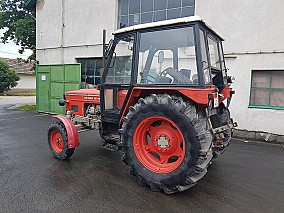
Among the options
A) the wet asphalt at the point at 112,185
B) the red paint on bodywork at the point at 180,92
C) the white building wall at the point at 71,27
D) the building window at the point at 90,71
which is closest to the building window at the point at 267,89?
the wet asphalt at the point at 112,185

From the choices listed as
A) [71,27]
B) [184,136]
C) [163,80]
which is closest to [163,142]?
[184,136]

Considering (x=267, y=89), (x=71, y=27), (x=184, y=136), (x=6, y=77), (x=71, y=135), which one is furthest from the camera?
(x=6, y=77)

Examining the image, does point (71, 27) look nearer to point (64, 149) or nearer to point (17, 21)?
point (17, 21)

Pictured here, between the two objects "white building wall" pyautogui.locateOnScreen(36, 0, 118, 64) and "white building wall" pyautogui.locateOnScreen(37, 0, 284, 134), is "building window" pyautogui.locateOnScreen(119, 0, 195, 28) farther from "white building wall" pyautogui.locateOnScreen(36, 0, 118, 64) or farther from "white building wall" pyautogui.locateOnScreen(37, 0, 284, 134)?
"white building wall" pyautogui.locateOnScreen(37, 0, 284, 134)

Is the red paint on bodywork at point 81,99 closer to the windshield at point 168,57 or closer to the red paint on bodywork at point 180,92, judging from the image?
the red paint on bodywork at point 180,92

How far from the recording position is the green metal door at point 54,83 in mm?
9477

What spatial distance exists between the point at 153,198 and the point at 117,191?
21.6 inches

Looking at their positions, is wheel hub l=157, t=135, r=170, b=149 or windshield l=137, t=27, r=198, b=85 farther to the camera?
wheel hub l=157, t=135, r=170, b=149

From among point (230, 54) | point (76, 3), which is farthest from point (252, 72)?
point (76, 3)

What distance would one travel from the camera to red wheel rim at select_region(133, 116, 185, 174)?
10.7 feet

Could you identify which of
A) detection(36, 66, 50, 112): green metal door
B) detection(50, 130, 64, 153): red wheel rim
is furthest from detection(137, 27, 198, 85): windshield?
detection(36, 66, 50, 112): green metal door

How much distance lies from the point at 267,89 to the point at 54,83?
8.43m

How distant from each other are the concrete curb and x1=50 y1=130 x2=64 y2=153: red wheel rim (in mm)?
5102

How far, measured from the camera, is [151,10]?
8219mm
